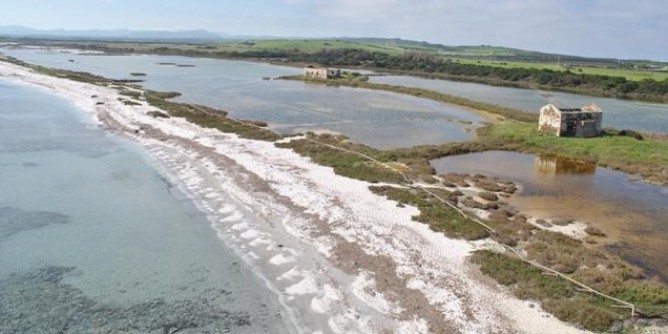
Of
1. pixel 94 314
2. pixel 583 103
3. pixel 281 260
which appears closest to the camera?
pixel 94 314

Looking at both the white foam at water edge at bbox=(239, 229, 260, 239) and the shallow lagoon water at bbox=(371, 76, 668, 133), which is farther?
the shallow lagoon water at bbox=(371, 76, 668, 133)

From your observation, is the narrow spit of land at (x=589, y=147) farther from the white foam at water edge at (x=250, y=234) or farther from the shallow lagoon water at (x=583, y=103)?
the white foam at water edge at (x=250, y=234)

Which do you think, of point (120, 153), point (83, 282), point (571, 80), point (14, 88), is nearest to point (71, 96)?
point (14, 88)

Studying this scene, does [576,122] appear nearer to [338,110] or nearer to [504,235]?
[504,235]

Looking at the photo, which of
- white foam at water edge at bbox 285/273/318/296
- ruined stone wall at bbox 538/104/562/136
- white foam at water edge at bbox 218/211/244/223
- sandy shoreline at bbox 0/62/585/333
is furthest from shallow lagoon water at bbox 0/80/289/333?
ruined stone wall at bbox 538/104/562/136

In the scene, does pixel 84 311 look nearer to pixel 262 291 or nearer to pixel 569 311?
pixel 262 291

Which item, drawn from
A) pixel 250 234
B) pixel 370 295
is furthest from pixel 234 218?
pixel 370 295

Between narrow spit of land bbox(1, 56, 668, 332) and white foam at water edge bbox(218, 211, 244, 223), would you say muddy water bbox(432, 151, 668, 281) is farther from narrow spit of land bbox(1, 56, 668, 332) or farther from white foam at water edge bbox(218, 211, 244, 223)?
white foam at water edge bbox(218, 211, 244, 223)
